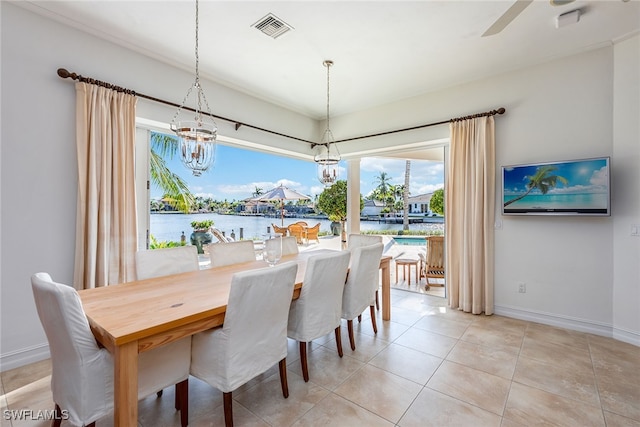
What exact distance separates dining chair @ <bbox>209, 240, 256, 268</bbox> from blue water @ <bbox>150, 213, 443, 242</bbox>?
0.92 metres

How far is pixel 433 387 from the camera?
2.07 m

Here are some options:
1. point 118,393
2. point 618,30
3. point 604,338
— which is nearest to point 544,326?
point 604,338

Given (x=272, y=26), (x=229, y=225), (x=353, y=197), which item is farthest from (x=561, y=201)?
(x=229, y=225)

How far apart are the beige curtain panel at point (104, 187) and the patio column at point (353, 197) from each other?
3.32 meters

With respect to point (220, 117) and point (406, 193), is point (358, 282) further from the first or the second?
point (406, 193)

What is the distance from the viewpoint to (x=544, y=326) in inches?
124

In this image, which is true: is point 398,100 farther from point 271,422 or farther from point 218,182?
point 271,422

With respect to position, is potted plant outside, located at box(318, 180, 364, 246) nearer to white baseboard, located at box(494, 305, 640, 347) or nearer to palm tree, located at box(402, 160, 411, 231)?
palm tree, located at box(402, 160, 411, 231)

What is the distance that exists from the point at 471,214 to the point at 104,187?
3939 millimetres

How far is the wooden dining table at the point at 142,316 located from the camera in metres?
1.25

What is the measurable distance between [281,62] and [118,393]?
3.19m

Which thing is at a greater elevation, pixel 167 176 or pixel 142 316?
pixel 167 176

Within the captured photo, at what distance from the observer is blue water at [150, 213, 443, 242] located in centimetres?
345

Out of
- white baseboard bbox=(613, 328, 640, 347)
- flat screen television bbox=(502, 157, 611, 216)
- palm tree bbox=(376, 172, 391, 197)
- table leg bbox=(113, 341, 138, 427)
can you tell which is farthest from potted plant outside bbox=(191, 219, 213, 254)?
white baseboard bbox=(613, 328, 640, 347)
